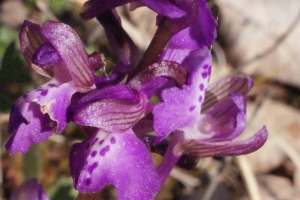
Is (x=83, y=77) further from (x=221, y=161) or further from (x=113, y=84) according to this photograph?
(x=221, y=161)

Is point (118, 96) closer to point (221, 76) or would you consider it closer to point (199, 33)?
point (199, 33)

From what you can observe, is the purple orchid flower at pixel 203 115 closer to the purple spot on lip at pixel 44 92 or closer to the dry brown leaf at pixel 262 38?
the purple spot on lip at pixel 44 92

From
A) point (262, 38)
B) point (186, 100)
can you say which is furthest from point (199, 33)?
point (262, 38)

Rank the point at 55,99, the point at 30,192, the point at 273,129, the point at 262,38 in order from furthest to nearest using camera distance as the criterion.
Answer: the point at 262,38
the point at 273,129
the point at 30,192
the point at 55,99

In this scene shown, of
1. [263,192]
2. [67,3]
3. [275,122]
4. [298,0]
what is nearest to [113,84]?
[67,3]

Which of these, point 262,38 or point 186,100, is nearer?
point 186,100

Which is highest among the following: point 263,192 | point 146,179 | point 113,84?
point 113,84

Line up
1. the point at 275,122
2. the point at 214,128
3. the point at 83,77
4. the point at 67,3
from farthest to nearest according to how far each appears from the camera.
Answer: the point at 275,122
the point at 67,3
the point at 214,128
the point at 83,77
